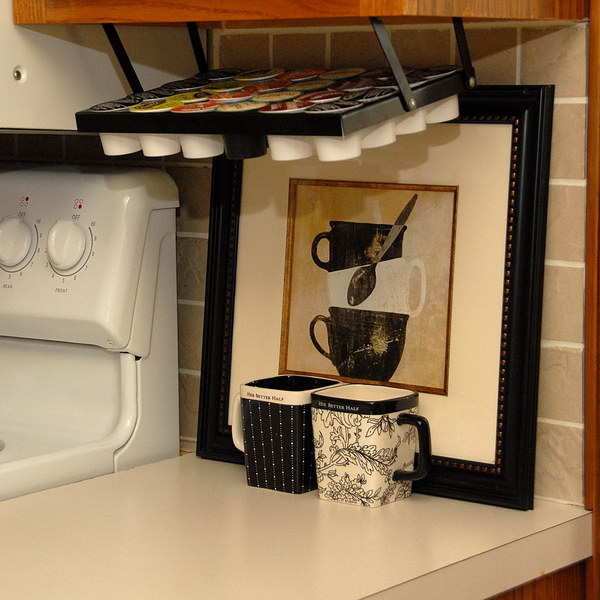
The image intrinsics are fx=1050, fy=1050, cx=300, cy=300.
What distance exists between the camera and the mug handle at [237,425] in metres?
1.25

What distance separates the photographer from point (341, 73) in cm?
118

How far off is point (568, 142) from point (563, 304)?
0.58 ft

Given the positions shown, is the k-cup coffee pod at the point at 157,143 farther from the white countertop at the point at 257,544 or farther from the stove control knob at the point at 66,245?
the white countertop at the point at 257,544

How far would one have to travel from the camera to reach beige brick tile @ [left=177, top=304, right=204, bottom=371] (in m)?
1.44

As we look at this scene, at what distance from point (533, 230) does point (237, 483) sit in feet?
1.50

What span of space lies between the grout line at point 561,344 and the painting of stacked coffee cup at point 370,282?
108mm

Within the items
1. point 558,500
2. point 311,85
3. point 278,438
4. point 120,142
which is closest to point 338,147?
point 311,85

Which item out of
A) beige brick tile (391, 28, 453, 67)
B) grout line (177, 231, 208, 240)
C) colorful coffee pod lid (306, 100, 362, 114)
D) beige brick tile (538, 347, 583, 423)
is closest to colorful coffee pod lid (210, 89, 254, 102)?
colorful coffee pod lid (306, 100, 362, 114)

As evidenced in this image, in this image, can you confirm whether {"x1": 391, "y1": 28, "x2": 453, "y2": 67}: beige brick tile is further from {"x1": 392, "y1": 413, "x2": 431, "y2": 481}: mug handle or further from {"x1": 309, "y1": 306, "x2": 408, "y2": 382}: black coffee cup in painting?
{"x1": 392, "y1": 413, "x2": 431, "y2": 481}: mug handle

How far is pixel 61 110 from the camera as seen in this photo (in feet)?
3.90

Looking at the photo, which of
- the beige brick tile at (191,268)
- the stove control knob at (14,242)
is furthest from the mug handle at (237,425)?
the stove control knob at (14,242)

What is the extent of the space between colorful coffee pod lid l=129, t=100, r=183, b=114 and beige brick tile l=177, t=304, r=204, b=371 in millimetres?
375

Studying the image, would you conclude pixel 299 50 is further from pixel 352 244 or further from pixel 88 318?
pixel 88 318

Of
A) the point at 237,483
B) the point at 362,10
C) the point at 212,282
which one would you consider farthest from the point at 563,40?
the point at 237,483
